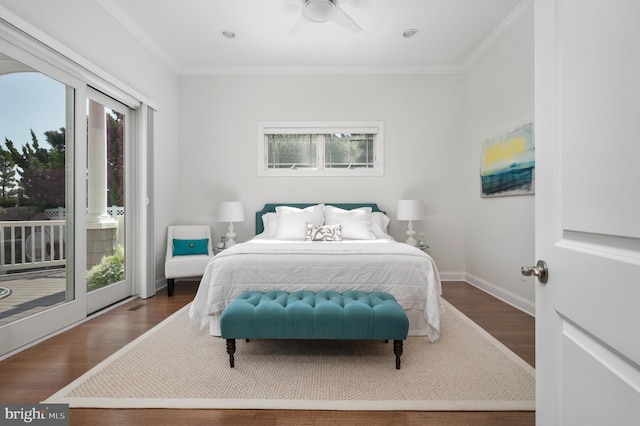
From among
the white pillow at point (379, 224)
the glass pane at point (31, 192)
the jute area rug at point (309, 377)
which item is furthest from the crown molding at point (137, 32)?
the white pillow at point (379, 224)

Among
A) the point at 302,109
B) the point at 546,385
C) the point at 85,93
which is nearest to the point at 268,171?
the point at 302,109

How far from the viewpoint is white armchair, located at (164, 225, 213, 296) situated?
148 inches

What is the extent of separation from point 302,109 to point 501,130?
2576 mm

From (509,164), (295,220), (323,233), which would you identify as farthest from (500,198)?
(295,220)

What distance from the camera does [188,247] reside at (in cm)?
405

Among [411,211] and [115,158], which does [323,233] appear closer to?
[411,211]

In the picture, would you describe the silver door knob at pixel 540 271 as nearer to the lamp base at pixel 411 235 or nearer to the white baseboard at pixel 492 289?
the white baseboard at pixel 492 289

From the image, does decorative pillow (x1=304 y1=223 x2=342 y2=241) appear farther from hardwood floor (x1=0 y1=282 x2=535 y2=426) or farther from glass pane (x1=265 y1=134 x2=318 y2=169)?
hardwood floor (x1=0 y1=282 x2=535 y2=426)

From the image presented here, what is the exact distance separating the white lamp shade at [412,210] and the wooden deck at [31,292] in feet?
11.9

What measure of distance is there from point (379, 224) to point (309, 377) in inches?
100

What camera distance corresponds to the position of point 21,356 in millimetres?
2166

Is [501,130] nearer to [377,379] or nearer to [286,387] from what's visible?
[377,379]

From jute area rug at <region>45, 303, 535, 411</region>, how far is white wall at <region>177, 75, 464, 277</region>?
2315 millimetres

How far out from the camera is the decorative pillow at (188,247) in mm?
4023
